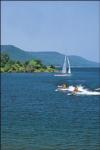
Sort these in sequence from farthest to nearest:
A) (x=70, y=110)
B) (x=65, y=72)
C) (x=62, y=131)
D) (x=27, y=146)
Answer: (x=65, y=72)
(x=70, y=110)
(x=62, y=131)
(x=27, y=146)

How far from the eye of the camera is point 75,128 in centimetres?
3659

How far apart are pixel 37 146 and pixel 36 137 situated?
3.15m

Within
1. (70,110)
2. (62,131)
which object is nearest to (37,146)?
(62,131)

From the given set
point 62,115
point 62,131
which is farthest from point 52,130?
point 62,115

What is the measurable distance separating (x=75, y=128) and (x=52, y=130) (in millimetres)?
1952

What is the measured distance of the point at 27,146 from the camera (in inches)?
1131

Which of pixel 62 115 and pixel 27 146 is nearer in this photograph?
pixel 27 146

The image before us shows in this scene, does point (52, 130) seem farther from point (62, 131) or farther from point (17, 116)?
point (17, 116)

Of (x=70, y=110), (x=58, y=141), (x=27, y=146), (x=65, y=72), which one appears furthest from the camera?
(x=65, y=72)

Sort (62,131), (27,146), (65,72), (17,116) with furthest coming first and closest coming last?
(65,72) < (17,116) < (62,131) < (27,146)

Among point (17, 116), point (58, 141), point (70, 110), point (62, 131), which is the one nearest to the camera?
point (58, 141)

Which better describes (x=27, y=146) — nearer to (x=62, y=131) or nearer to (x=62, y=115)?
(x=62, y=131)

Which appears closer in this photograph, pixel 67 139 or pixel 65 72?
pixel 67 139

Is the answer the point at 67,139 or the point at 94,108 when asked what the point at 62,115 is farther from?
the point at 67,139
